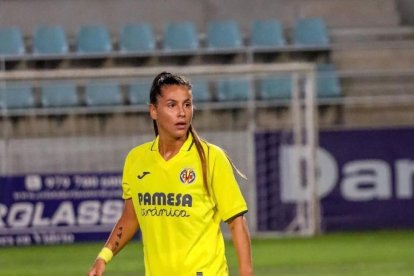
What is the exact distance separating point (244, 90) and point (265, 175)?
1745mm

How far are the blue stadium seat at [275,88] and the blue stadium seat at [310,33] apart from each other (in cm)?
143

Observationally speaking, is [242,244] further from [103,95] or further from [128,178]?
[103,95]

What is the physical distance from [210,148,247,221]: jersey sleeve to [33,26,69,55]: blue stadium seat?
1537 cm

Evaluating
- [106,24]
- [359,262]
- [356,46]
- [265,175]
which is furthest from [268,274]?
[106,24]

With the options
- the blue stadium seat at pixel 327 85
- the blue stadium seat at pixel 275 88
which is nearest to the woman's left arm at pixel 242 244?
the blue stadium seat at pixel 275 88

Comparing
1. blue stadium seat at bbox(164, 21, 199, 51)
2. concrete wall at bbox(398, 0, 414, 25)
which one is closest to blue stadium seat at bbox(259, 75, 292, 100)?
blue stadium seat at bbox(164, 21, 199, 51)

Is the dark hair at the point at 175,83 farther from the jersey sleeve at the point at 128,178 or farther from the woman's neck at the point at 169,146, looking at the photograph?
the jersey sleeve at the point at 128,178

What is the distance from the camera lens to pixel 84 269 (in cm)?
1369

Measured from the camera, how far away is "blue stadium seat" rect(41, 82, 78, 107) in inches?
736

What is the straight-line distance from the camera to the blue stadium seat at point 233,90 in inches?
745

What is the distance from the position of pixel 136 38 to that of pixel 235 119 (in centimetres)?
357

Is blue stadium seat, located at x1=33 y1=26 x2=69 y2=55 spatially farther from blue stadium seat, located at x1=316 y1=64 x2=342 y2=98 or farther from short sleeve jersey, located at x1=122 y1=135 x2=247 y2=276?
short sleeve jersey, located at x1=122 y1=135 x2=247 y2=276

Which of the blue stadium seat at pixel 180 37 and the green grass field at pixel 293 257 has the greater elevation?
the blue stadium seat at pixel 180 37

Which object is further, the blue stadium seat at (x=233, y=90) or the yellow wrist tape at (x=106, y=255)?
the blue stadium seat at (x=233, y=90)
